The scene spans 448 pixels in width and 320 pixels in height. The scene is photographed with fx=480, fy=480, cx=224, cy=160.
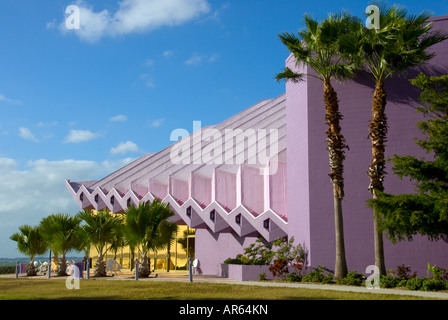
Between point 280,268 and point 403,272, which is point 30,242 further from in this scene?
point 403,272

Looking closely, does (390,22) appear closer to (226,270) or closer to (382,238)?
(382,238)

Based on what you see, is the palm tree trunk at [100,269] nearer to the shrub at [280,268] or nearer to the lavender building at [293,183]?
the lavender building at [293,183]

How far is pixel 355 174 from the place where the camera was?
66.5 feet

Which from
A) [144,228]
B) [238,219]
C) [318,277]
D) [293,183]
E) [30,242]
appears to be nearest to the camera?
[318,277]

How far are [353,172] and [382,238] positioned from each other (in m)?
3.23

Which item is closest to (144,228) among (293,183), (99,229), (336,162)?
(99,229)

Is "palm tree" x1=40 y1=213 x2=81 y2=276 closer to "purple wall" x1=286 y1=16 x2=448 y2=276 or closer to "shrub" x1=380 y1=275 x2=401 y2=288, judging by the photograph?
"purple wall" x1=286 y1=16 x2=448 y2=276

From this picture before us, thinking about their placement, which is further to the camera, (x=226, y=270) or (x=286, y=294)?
(x=226, y=270)

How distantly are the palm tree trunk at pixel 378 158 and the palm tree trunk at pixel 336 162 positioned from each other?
3.96 feet

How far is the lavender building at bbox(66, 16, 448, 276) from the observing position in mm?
19906

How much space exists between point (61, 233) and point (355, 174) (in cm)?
1711
